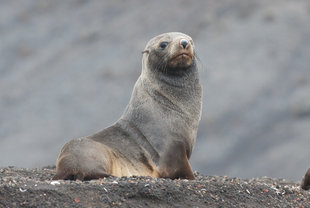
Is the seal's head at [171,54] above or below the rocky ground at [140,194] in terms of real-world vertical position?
above

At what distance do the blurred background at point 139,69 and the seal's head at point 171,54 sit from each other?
46.5 feet

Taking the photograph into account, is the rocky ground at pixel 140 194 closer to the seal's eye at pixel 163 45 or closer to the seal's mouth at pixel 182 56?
the seal's mouth at pixel 182 56

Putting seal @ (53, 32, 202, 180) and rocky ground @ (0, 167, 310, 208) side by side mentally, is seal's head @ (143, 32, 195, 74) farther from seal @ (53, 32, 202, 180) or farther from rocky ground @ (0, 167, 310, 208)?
rocky ground @ (0, 167, 310, 208)

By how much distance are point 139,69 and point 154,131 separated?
21471 mm

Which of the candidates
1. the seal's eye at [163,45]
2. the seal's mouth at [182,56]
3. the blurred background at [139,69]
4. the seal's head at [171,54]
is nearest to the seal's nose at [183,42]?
the seal's head at [171,54]

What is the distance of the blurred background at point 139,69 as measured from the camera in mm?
27094

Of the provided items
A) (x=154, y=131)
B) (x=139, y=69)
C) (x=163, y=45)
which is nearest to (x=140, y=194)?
(x=154, y=131)

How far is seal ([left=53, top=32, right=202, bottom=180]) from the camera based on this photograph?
9258 mm

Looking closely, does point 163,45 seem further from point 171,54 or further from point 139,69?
point 139,69

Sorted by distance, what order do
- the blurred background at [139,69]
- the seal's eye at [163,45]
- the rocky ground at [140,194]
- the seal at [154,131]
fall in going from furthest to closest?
the blurred background at [139,69]
the seal's eye at [163,45]
the seal at [154,131]
the rocky ground at [140,194]

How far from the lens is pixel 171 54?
10.4m

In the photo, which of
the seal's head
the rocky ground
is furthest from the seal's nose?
the rocky ground

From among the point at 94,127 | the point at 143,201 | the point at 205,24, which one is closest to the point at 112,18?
the point at 205,24

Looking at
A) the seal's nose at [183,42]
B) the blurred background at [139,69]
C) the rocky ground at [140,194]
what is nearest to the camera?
the rocky ground at [140,194]
